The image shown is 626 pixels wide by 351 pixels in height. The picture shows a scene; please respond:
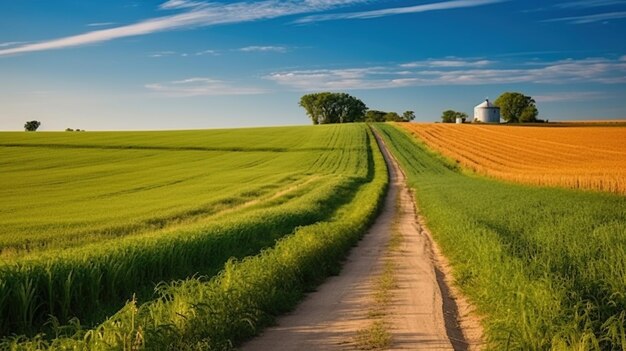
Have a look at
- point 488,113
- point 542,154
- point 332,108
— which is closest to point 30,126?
point 332,108

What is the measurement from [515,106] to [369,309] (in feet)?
506

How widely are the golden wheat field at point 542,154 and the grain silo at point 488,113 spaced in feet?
175

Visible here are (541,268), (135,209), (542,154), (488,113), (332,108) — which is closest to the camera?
(541,268)

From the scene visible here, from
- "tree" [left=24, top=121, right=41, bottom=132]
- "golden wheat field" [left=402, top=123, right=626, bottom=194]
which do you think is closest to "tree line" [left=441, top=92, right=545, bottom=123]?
"golden wheat field" [left=402, top=123, right=626, bottom=194]

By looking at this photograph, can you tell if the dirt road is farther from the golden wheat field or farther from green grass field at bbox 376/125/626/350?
the golden wheat field

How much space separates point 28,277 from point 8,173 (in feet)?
129

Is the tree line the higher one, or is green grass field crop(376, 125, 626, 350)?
the tree line

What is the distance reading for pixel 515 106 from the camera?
154750mm

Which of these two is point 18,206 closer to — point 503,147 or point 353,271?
point 353,271

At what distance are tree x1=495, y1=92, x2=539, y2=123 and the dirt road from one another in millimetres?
145624

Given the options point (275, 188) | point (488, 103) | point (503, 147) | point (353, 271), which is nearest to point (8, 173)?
point (275, 188)

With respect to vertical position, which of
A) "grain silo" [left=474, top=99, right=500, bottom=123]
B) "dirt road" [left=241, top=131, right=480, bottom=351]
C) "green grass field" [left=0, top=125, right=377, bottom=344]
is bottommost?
"dirt road" [left=241, top=131, right=480, bottom=351]

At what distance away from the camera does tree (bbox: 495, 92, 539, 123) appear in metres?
154

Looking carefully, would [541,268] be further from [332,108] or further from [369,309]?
[332,108]
